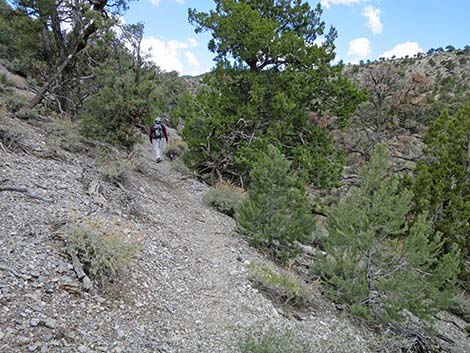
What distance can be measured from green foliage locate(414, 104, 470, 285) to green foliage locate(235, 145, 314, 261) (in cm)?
536

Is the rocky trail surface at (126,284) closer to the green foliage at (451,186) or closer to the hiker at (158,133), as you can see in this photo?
the hiker at (158,133)

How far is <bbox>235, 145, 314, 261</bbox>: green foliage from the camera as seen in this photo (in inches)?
335

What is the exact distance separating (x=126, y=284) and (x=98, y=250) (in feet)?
2.04

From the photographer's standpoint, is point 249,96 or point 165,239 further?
point 249,96

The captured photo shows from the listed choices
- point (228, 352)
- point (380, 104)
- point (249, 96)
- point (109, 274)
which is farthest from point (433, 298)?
point (380, 104)

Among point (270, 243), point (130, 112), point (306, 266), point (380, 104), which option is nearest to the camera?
point (270, 243)

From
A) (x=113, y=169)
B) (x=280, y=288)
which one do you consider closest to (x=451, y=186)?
(x=280, y=288)

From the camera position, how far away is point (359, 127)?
20891 mm

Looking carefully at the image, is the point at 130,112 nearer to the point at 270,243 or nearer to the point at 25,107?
the point at 25,107

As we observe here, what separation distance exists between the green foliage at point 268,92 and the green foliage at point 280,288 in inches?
213

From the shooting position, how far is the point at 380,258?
7793mm

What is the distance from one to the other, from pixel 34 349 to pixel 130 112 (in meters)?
9.27

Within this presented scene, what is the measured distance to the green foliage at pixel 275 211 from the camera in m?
8.52

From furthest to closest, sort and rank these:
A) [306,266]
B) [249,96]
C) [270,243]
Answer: [249,96] → [306,266] → [270,243]
